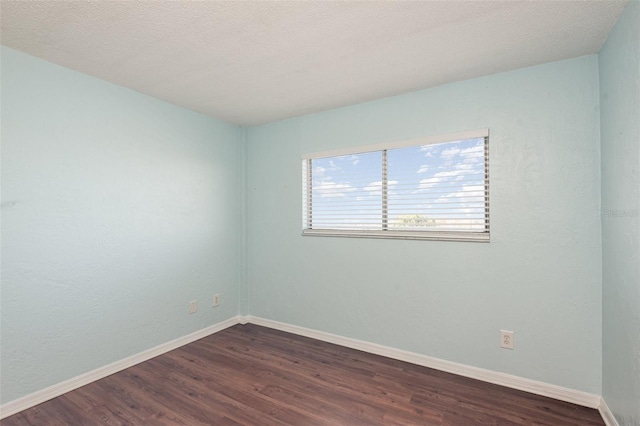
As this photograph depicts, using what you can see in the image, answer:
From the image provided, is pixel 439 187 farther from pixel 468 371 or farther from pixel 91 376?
pixel 91 376

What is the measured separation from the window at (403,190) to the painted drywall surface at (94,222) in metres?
1.23

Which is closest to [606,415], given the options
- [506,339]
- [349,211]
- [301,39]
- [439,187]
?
[506,339]

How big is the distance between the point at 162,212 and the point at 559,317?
3333 mm

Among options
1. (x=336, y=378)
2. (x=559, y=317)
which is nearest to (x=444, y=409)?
(x=336, y=378)

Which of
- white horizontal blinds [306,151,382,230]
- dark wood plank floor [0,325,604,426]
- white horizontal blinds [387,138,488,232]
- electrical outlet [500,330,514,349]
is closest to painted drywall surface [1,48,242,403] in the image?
dark wood plank floor [0,325,604,426]

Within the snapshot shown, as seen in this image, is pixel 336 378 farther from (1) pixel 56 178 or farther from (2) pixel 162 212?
(1) pixel 56 178

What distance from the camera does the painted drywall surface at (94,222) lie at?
2.04m

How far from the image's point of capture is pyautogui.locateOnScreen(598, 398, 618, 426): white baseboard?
1.81m

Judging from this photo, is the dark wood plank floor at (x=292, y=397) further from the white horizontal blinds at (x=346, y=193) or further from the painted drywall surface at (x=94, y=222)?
the white horizontal blinds at (x=346, y=193)

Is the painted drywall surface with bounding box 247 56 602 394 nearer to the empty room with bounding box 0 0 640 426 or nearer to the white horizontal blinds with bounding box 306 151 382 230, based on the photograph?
the empty room with bounding box 0 0 640 426

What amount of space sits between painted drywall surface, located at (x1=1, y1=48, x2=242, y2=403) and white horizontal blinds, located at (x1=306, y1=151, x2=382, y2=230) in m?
1.15

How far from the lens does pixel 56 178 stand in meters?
2.22

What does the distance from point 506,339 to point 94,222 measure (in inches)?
129

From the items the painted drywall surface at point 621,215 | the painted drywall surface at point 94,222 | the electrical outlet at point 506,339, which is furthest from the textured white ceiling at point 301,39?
the electrical outlet at point 506,339
